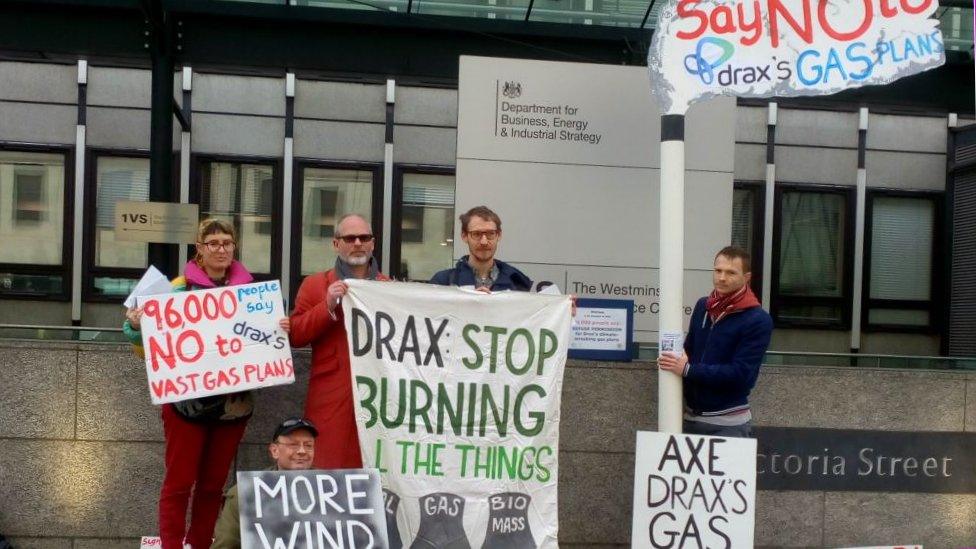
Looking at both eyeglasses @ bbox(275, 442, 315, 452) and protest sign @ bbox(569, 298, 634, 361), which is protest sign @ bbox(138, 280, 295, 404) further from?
protest sign @ bbox(569, 298, 634, 361)

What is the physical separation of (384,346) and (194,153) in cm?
809

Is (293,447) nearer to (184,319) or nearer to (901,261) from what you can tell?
(184,319)

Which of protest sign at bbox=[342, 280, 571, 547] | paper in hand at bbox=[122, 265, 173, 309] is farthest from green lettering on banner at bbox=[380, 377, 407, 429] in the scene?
paper in hand at bbox=[122, 265, 173, 309]

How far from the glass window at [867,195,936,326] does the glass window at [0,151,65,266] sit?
984 cm

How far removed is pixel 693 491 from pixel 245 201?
27.9ft

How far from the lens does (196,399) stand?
5.66 metres

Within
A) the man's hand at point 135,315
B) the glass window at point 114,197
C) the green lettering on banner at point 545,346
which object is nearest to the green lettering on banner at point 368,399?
the green lettering on banner at point 545,346

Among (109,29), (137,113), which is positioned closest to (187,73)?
(137,113)

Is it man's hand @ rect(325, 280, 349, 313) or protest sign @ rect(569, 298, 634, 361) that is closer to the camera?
man's hand @ rect(325, 280, 349, 313)

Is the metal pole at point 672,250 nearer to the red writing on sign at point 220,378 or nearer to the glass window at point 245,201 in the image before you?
the red writing on sign at point 220,378

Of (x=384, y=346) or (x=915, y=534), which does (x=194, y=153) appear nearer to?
(x=384, y=346)

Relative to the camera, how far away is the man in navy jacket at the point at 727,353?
5.79 meters

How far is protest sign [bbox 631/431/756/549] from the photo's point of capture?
589 centimetres

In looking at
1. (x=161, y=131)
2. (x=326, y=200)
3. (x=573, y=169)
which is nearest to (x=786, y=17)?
(x=573, y=169)
